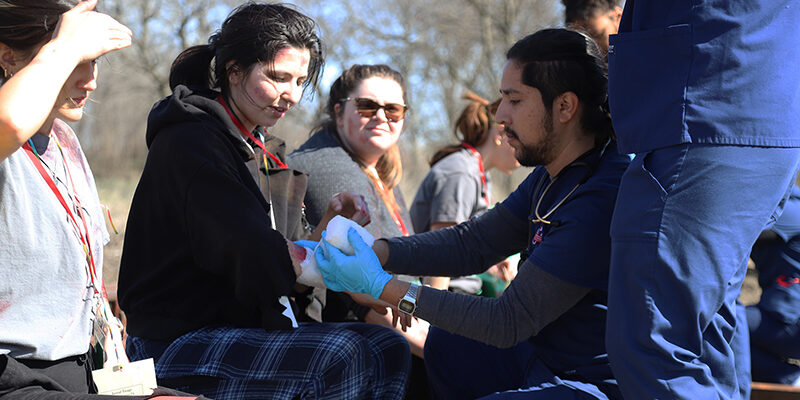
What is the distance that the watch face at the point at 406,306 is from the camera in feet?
6.97

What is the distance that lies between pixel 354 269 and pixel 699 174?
3.31 ft

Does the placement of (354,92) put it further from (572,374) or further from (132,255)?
(572,374)

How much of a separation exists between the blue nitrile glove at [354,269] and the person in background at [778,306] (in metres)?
1.33

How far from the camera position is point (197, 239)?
84.7 inches

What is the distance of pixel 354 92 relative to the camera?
3.63 m

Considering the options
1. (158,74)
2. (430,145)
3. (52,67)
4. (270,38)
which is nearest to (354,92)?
(270,38)

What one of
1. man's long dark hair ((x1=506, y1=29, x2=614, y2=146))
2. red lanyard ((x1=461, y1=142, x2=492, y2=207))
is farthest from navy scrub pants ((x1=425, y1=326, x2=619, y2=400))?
red lanyard ((x1=461, y1=142, x2=492, y2=207))

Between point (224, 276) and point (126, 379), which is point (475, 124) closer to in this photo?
point (224, 276)

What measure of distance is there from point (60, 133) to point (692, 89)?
5.42 feet

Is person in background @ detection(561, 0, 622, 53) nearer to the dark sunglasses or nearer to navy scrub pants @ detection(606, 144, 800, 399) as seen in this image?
the dark sunglasses

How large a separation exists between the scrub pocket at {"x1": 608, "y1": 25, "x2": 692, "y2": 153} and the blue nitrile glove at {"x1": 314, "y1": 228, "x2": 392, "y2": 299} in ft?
2.65

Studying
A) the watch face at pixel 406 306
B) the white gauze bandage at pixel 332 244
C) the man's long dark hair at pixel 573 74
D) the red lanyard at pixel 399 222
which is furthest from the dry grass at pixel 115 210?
the man's long dark hair at pixel 573 74

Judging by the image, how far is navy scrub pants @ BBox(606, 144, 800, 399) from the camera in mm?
1738

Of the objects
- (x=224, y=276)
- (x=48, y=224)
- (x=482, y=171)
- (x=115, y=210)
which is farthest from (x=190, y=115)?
(x=115, y=210)
